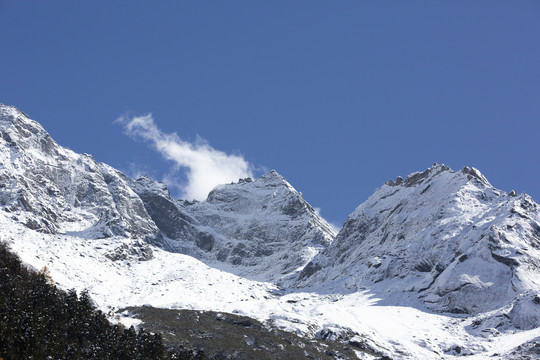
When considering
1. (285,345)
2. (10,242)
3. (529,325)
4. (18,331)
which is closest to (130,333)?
(18,331)

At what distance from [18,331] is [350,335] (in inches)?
4034

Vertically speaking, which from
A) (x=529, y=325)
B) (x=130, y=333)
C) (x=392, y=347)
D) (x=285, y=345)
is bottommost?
(x=130, y=333)

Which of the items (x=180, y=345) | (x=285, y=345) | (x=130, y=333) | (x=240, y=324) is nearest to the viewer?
(x=130, y=333)

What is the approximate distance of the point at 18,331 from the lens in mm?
114750

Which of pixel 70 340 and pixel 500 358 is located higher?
pixel 500 358

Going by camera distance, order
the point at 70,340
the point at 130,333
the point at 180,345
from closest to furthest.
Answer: the point at 70,340 → the point at 130,333 → the point at 180,345

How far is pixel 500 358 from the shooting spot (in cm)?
16975

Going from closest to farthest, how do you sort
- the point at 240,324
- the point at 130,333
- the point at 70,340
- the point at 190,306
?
the point at 70,340
the point at 130,333
the point at 240,324
the point at 190,306

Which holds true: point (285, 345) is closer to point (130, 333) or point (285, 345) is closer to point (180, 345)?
point (180, 345)

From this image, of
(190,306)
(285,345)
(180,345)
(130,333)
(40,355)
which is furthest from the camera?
(190,306)

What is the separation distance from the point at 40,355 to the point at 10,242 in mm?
87858

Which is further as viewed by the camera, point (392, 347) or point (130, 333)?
point (392, 347)

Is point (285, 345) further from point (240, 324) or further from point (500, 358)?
point (500, 358)

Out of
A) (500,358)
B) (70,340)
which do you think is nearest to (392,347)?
(500,358)
